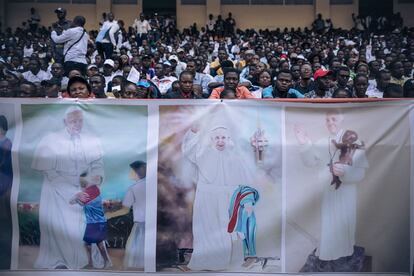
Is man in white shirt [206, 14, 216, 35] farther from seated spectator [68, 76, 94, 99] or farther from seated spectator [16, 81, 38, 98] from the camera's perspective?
seated spectator [68, 76, 94, 99]

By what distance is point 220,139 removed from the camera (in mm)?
4555

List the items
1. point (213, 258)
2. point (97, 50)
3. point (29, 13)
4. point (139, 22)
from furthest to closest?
point (29, 13), point (139, 22), point (97, 50), point (213, 258)

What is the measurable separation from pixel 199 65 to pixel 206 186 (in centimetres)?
915

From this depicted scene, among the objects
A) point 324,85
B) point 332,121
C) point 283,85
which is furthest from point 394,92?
point 332,121

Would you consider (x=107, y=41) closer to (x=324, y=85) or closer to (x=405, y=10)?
(x=324, y=85)

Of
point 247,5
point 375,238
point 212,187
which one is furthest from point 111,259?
point 247,5

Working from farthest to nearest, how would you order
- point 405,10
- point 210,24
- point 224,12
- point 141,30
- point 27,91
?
1. point 224,12
2. point 405,10
3. point 210,24
4. point 141,30
5. point 27,91

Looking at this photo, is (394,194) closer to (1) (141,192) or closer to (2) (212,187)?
(2) (212,187)

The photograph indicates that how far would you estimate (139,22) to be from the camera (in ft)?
70.7

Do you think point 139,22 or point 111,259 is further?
point 139,22

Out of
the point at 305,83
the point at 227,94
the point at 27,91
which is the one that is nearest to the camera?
the point at 227,94

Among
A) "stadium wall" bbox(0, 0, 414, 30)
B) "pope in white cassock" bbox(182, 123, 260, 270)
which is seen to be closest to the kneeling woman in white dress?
"pope in white cassock" bbox(182, 123, 260, 270)

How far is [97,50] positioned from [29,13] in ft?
46.4

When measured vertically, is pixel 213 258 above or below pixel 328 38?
below
